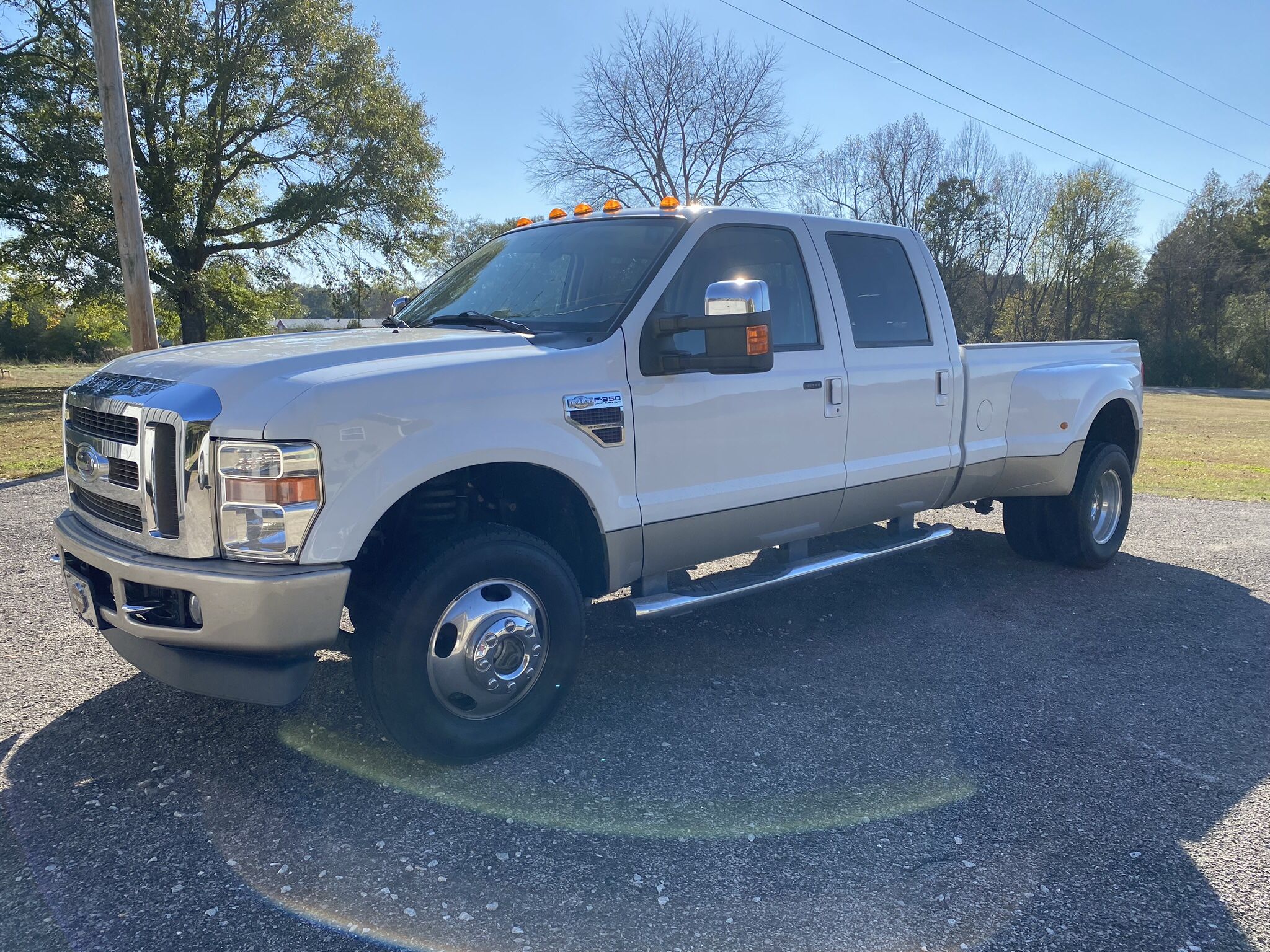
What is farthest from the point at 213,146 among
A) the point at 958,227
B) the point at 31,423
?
the point at 958,227

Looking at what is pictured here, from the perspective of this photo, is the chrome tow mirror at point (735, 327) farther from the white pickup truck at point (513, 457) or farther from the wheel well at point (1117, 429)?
the wheel well at point (1117, 429)

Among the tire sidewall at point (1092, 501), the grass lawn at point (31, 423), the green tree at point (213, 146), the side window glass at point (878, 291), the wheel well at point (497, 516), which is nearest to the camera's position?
the wheel well at point (497, 516)

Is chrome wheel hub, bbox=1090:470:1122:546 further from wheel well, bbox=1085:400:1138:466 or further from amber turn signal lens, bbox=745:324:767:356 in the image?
amber turn signal lens, bbox=745:324:767:356

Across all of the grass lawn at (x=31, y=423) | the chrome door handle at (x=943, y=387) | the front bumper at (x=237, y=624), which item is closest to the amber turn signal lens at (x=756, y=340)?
the front bumper at (x=237, y=624)

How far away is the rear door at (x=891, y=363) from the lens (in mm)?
4691

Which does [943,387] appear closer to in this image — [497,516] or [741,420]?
[741,420]

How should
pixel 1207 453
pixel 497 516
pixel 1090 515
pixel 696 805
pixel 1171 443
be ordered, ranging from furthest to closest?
1. pixel 1171 443
2. pixel 1207 453
3. pixel 1090 515
4. pixel 497 516
5. pixel 696 805

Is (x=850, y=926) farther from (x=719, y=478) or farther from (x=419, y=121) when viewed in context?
(x=419, y=121)

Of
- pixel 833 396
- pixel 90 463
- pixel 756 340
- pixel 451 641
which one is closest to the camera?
pixel 451 641

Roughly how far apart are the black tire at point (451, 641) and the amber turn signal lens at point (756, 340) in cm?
107

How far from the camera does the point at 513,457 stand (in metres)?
3.32

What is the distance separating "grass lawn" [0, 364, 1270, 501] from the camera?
10414 millimetres

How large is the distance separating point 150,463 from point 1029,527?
5.47m

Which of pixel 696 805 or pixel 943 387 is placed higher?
pixel 943 387
